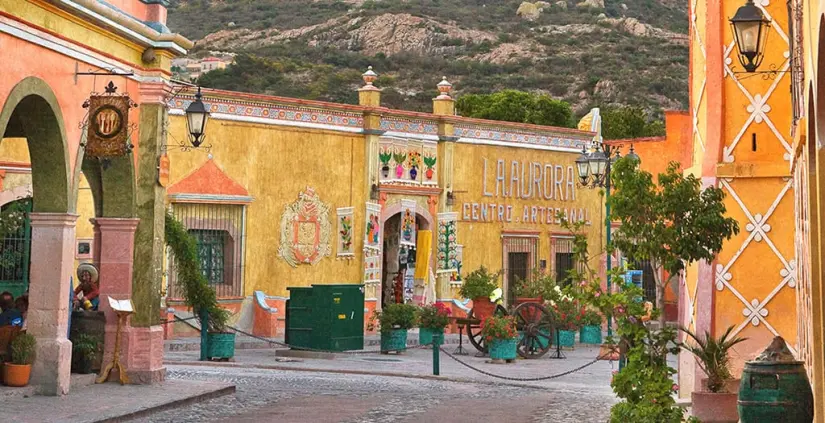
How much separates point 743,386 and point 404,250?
22644 mm

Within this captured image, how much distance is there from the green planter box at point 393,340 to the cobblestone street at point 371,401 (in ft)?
15.5

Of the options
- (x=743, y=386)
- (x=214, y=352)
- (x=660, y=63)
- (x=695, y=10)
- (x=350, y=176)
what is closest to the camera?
(x=743, y=386)

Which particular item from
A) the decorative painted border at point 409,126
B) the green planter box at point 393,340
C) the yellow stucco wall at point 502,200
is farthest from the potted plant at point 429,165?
the green planter box at point 393,340

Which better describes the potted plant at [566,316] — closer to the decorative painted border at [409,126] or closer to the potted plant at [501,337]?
the potted plant at [501,337]

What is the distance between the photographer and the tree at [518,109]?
56781 millimetres

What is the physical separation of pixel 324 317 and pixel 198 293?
13.5 ft

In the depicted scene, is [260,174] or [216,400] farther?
[260,174]

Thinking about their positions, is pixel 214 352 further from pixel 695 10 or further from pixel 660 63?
pixel 660 63

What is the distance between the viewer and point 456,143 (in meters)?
34.7

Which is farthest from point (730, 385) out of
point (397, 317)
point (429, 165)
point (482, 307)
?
point (429, 165)

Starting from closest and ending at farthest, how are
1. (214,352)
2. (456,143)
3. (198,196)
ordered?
(214,352) → (198,196) → (456,143)

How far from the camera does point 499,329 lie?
25.3 m

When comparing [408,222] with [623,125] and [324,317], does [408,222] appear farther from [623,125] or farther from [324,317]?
[623,125]

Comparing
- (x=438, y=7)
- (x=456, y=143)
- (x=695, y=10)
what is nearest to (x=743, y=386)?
(x=695, y=10)
